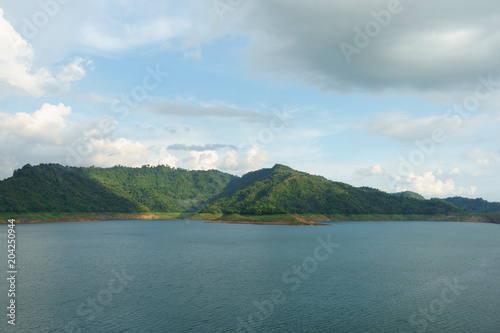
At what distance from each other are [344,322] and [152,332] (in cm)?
2145

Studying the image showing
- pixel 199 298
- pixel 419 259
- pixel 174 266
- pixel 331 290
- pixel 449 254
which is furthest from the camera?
pixel 449 254

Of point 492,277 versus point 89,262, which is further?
point 89,262

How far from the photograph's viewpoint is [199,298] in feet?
150

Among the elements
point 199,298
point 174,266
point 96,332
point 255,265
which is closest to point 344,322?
point 199,298

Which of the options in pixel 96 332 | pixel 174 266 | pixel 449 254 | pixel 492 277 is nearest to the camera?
pixel 96 332

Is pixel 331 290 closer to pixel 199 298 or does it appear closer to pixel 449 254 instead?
pixel 199 298

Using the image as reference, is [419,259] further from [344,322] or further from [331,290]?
[344,322]

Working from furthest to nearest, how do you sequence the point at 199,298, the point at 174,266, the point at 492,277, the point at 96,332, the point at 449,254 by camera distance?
the point at 449,254 < the point at 174,266 < the point at 492,277 < the point at 199,298 < the point at 96,332

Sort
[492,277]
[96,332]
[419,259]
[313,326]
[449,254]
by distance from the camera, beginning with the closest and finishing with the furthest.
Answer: [96,332], [313,326], [492,277], [419,259], [449,254]

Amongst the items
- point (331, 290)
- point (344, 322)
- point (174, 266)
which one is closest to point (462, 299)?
point (331, 290)

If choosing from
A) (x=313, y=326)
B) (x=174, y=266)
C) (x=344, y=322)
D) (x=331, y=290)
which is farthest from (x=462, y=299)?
(x=174, y=266)

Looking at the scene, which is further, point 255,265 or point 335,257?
point 335,257

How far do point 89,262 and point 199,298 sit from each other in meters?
41.6

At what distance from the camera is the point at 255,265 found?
7306 centimetres
